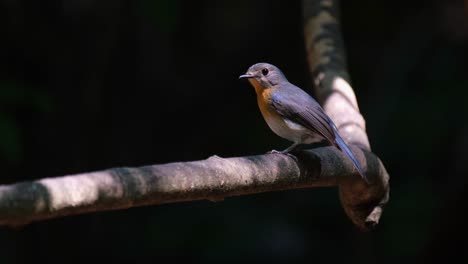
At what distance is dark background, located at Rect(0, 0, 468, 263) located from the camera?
260 inches

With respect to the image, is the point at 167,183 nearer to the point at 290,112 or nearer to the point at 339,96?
the point at 290,112

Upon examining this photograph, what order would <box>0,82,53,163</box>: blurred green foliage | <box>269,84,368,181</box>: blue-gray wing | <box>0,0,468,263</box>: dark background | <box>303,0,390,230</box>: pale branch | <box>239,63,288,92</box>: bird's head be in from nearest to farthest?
<box>269,84,368,181</box>: blue-gray wing → <box>303,0,390,230</box>: pale branch → <box>239,63,288,92</box>: bird's head → <box>0,82,53,163</box>: blurred green foliage → <box>0,0,468,263</box>: dark background

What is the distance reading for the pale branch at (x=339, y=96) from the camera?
157 inches

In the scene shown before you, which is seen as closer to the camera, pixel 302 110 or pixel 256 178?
pixel 256 178

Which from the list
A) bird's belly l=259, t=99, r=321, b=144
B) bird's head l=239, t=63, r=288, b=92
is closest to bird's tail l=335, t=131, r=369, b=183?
bird's belly l=259, t=99, r=321, b=144

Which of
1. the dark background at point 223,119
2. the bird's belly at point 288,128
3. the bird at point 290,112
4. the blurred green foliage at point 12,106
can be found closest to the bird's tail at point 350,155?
the bird at point 290,112

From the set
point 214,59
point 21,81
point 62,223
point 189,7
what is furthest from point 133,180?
point 214,59

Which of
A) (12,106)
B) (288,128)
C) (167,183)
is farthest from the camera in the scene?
(12,106)

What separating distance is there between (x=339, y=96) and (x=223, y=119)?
149 inches

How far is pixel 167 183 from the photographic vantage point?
263 centimetres

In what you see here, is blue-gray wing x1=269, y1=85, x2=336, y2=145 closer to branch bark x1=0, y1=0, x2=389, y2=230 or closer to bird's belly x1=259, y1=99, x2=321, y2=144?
bird's belly x1=259, y1=99, x2=321, y2=144

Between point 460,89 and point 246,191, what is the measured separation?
4.88 meters

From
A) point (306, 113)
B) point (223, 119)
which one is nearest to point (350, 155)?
point (306, 113)

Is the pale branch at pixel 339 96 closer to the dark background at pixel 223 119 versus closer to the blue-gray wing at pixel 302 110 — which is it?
the blue-gray wing at pixel 302 110
